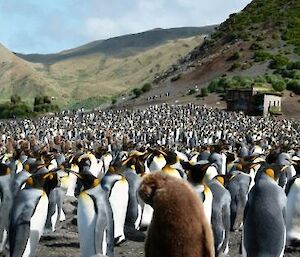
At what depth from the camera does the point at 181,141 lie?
3347 centimetres

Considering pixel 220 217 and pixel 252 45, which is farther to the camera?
pixel 252 45

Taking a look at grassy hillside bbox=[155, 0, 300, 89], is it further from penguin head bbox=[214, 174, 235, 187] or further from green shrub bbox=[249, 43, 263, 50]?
penguin head bbox=[214, 174, 235, 187]

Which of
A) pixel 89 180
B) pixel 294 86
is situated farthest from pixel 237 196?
pixel 294 86

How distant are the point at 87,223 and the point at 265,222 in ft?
6.48

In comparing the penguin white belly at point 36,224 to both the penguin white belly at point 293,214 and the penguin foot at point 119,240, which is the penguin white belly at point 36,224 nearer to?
the penguin foot at point 119,240

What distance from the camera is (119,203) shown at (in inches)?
338

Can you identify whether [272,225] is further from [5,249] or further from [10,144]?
[10,144]

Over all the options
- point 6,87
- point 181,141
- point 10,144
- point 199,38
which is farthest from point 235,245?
point 199,38

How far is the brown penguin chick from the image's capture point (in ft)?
11.0

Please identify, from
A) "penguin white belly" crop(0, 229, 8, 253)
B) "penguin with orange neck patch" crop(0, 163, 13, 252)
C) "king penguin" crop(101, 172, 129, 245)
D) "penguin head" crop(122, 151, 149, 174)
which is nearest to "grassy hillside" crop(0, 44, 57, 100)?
"penguin head" crop(122, 151, 149, 174)

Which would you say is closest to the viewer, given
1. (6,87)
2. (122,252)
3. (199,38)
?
(122,252)

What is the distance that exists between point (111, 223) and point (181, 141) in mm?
26334

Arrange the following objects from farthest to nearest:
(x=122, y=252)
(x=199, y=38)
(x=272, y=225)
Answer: (x=199, y=38) < (x=122, y=252) < (x=272, y=225)

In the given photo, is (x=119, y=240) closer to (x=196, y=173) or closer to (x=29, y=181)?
(x=196, y=173)
